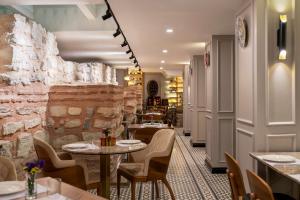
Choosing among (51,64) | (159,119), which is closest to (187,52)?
(159,119)

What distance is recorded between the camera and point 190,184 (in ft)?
16.6

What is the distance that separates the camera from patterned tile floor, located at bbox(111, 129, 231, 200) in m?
4.46

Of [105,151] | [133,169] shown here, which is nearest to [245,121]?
[133,169]

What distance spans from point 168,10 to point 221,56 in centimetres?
193

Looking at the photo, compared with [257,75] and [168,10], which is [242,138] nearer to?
[257,75]

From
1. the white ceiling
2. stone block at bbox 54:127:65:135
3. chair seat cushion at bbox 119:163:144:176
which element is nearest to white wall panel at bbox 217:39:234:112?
the white ceiling

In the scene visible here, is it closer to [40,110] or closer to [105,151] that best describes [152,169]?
[105,151]

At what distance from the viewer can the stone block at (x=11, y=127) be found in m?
3.56

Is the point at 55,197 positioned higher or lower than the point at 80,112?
lower

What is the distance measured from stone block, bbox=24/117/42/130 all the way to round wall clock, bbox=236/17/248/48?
280cm

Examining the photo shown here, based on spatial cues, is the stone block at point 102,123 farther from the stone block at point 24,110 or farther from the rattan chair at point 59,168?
the rattan chair at point 59,168

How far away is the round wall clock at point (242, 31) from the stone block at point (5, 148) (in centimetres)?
292

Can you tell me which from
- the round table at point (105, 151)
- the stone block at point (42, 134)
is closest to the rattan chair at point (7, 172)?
the round table at point (105, 151)

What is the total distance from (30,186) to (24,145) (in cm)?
245
